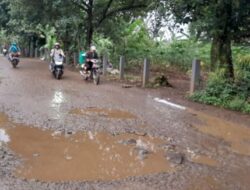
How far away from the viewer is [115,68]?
79.4 feet

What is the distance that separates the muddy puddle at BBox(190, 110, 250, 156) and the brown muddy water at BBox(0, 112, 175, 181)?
1.47 metres

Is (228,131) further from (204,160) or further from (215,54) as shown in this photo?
(215,54)

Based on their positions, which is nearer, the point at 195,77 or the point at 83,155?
the point at 83,155

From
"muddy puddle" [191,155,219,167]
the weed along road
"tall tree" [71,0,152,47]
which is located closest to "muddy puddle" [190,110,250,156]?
the weed along road

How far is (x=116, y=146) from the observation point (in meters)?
7.38

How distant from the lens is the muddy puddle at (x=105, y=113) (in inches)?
403

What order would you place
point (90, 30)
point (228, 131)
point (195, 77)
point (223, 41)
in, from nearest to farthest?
point (228, 131) → point (195, 77) → point (223, 41) → point (90, 30)

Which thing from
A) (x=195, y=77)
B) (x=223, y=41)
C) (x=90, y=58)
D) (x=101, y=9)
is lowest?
(x=195, y=77)

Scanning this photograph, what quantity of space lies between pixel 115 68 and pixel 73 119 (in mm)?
14780

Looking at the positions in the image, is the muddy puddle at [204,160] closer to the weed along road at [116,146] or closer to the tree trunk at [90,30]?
the weed along road at [116,146]

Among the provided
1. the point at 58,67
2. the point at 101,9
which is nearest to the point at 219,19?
the point at 58,67

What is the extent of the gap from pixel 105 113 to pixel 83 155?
3.87m

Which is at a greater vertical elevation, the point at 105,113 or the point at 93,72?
the point at 93,72

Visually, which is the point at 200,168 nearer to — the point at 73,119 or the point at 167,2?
the point at 73,119
